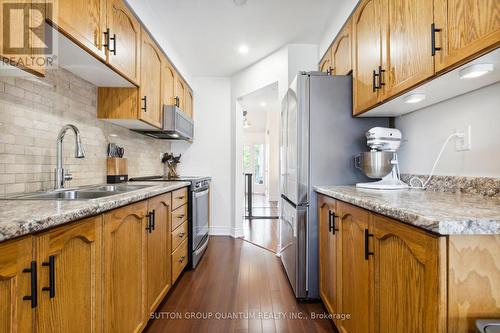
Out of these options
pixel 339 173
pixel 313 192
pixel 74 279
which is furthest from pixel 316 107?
pixel 74 279

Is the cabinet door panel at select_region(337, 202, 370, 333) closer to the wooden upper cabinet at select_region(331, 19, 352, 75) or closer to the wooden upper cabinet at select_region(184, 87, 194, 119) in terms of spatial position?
the wooden upper cabinet at select_region(331, 19, 352, 75)

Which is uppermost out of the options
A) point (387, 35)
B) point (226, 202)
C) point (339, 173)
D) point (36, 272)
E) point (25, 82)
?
point (387, 35)

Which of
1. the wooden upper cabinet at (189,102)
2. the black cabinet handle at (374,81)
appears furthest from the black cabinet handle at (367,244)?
the wooden upper cabinet at (189,102)

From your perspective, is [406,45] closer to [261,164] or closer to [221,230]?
[221,230]

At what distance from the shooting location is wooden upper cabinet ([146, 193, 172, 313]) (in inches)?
63.6

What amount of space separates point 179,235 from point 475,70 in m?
2.31

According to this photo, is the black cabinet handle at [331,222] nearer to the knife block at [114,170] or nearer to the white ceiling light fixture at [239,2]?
the knife block at [114,170]

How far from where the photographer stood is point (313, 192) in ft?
6.25

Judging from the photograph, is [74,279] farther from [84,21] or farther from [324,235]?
[324,235]

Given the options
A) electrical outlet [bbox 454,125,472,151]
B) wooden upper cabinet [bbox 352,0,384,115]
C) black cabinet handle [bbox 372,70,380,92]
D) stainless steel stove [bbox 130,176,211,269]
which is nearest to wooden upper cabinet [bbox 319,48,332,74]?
wooden upper cabinet [bbox 352,0,384,115]

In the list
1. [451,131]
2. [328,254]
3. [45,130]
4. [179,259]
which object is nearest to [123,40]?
[45,130]

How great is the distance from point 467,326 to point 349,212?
2.16 ft

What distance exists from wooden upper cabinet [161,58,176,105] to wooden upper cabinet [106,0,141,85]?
619 millimetres

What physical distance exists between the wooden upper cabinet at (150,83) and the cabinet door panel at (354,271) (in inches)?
69.9
